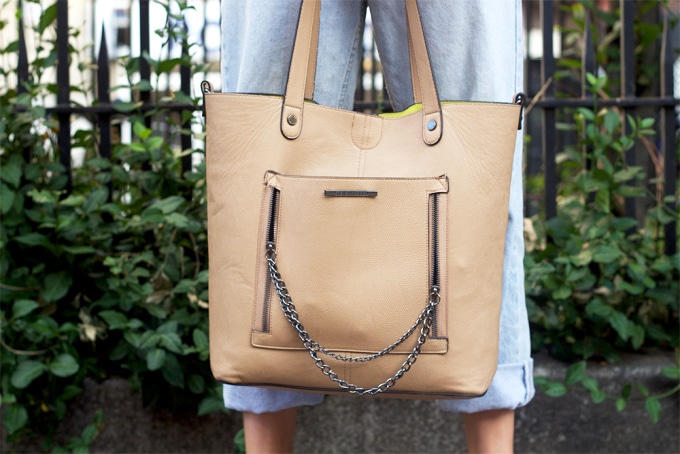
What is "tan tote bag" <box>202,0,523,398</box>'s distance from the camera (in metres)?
1.01

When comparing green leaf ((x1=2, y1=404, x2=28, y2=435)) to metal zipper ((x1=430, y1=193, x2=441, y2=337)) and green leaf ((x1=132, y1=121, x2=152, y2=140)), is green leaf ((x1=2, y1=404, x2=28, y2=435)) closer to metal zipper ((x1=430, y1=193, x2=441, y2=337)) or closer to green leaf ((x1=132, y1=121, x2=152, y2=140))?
green leaf ((x1=132, y1=121, x2=152, y2=140))

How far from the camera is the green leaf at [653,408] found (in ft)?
5.55

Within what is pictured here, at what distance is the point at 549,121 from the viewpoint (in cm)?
199

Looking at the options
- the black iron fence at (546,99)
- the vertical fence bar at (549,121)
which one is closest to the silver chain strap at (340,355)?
the black iron fence at (546,99)

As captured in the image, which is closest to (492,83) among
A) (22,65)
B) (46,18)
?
(46,18)

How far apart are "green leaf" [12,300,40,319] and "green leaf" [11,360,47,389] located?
0.39ft

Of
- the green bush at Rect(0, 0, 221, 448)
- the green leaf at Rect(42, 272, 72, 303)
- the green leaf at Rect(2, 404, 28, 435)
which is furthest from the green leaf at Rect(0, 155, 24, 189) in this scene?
the green leaf at Rect(2, 404, 28, 435)

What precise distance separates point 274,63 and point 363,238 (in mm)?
397

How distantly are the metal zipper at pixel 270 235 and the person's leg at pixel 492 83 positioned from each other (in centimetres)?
35

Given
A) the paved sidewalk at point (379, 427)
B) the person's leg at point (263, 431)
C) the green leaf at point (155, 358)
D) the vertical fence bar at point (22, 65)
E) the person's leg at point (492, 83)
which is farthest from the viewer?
the vertical fence bar at point (22, 65)

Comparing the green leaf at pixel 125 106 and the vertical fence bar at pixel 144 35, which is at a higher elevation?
the vertical fence bar at pixel 144 35

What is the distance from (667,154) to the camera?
6.50ft

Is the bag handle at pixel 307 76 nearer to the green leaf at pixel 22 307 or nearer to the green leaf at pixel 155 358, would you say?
the green leaf at pixel 155 358

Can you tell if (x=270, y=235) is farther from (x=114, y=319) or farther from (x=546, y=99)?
(x=546, y=99)
